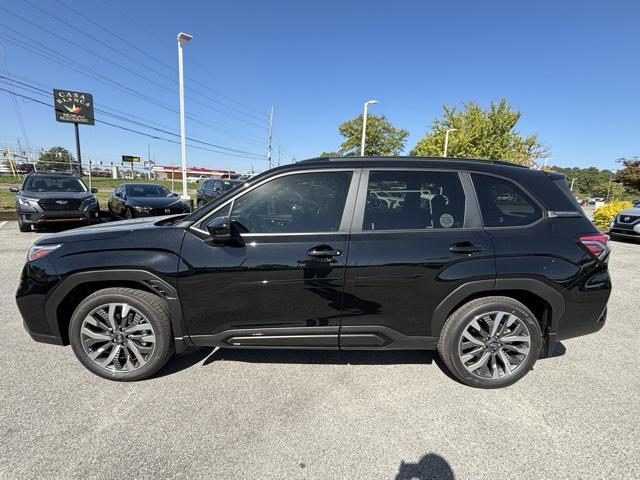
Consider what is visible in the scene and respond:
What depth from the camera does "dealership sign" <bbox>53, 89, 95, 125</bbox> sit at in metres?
20.0

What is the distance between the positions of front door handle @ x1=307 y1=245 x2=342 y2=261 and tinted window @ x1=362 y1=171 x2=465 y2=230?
36cm

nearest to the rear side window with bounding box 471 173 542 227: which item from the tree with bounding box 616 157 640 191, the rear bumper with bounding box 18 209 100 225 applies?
the rear bumper with bounding box 18 209 100 225

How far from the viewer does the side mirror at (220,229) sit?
8.05ft

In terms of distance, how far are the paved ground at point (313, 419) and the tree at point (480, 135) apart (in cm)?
2676

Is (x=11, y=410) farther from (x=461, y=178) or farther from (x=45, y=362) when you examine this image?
(x=461, y=178)

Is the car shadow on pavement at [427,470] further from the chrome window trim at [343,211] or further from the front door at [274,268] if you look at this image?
the chrome window trim at [343,211]

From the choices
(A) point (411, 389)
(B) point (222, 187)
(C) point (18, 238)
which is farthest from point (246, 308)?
(B) point (222, 187)

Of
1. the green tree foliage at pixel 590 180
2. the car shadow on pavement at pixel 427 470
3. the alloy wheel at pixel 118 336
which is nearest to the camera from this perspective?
the car shadow on pavement at pixel 427 470

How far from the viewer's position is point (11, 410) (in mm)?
2357

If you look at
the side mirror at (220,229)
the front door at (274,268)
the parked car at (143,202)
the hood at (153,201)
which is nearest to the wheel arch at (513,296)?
the front door at (274,268)

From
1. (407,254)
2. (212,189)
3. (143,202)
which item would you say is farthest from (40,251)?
(212,189)

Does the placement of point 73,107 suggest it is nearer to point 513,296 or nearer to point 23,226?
point 23,226

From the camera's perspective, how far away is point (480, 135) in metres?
27.3

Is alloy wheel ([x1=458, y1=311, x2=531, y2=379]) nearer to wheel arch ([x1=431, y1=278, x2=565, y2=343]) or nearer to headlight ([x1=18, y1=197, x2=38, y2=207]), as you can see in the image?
wheel arch ([x1=431, y1=278, x2=565, y2=343])
